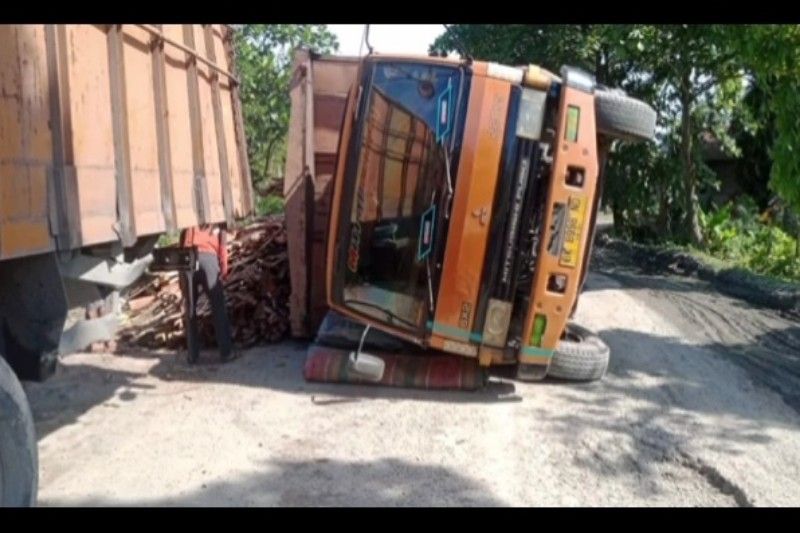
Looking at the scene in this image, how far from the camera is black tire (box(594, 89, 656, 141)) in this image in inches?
244

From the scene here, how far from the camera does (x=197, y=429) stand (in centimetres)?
540

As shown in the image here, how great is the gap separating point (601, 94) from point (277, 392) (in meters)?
3.48

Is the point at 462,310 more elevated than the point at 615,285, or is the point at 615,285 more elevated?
the point at 462,310

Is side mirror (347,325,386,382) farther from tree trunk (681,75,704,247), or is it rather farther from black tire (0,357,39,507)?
tree trunk (681,75,704,247)

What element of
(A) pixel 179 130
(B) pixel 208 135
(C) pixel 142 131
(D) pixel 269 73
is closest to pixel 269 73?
(D) pixel 269 73

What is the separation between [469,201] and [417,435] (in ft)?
5.69

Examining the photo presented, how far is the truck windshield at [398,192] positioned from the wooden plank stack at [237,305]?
2.16m

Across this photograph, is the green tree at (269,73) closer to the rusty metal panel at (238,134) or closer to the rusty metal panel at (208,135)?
the rusty metal panel at (238,134)

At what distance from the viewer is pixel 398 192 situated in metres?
6.11

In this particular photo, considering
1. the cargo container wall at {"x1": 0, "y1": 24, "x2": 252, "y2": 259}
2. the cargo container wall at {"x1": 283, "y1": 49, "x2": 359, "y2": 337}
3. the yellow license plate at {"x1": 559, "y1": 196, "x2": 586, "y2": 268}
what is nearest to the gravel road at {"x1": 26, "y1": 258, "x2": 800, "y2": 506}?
the cargo container wall at {"x1": 283, "y1": 49, "x2": 359, "y2": 337}

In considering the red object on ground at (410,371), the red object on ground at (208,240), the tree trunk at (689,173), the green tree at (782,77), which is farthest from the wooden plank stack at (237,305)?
the tree trunk at (689,173)

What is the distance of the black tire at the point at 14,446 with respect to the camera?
3076 mm
